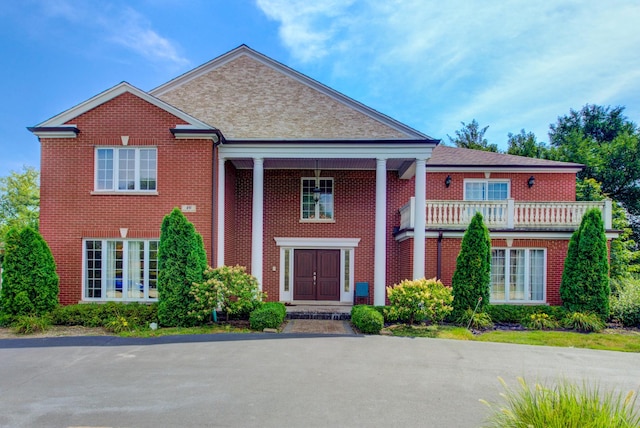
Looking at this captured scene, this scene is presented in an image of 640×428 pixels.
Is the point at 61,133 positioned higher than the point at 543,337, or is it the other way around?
the point at 61,133

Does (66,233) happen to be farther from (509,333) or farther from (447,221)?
(509,333)

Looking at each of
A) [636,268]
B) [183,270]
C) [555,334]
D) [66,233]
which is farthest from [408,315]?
[636,268]

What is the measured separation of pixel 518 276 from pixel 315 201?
8.12 meters

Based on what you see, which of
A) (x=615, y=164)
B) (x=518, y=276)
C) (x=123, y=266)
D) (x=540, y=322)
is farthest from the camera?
(x=615, y=164)

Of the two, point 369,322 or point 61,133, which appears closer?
point 369,322

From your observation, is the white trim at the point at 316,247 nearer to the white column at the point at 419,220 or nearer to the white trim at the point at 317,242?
Answer: the white trim at the point at 317,242

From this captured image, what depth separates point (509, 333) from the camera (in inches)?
460

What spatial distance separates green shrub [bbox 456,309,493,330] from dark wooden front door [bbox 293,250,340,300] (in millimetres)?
5329

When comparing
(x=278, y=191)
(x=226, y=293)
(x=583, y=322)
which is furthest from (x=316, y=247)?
(x=583, y=322)

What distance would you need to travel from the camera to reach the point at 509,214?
14.6 meters

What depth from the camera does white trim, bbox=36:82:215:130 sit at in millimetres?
13211

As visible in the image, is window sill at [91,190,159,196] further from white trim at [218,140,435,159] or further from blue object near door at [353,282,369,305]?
blue object near door at [353,282,369,305]

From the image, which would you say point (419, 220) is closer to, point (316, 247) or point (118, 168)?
point (316, 247)

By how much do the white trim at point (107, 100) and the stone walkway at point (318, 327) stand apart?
6.88 m
